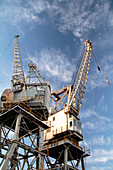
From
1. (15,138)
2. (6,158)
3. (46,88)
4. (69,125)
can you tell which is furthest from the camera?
(69,125)

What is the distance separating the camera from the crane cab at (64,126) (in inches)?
1365

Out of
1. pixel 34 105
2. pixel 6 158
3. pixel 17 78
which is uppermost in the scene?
pixel 17 78

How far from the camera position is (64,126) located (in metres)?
35.7

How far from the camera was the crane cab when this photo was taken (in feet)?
114

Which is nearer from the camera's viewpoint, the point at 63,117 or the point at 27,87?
the point at 27,87

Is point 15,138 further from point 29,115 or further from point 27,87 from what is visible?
point 27,87

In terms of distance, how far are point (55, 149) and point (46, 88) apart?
42.7ft

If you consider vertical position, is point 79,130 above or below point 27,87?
below

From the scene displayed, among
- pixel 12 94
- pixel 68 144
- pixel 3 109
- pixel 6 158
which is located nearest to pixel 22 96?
pixel 12 94

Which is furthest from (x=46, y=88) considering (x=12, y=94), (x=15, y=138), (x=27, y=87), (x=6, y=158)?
(x=6, y=158)

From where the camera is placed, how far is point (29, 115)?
91.0 feet

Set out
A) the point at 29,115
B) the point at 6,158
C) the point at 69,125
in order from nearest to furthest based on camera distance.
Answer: the point at 6,158, the point at 29,115, the point at 69,125

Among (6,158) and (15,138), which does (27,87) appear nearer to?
(15,138)

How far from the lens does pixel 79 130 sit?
36469 mm
